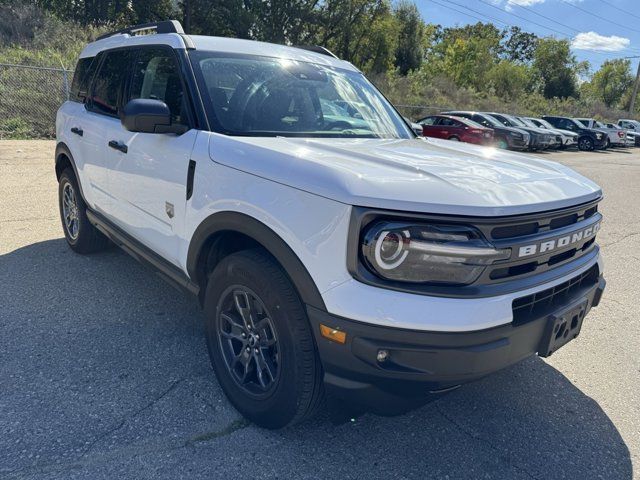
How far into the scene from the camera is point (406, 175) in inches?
82.4

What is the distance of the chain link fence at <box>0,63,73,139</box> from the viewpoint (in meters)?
12.9

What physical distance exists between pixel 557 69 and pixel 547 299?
62.7m

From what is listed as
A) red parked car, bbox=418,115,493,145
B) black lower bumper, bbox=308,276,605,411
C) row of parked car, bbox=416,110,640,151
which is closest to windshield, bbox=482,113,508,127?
row of parked car, bbox=416,110,640,151

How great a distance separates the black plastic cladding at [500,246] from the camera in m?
1.88

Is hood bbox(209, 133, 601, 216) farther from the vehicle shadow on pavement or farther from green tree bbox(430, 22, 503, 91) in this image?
green tree bbox(430, 22, 503, 91)

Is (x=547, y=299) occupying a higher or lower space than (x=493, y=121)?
higher

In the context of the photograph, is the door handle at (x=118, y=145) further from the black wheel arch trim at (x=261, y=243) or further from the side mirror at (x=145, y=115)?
the black wheel arch trim at (x=261, y=243)

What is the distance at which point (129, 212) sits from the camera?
353 centimetres

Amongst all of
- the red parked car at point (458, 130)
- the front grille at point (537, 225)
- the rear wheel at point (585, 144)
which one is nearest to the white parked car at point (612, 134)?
the rear wheel at point (585, 144)

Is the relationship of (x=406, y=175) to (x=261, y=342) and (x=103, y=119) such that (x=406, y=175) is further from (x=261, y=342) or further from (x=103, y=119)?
(x=103, y=119)

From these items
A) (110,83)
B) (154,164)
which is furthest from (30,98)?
(154,164)

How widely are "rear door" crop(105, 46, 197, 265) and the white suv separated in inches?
0.7

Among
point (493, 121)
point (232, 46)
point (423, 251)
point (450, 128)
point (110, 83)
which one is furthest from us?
point (493, 121)

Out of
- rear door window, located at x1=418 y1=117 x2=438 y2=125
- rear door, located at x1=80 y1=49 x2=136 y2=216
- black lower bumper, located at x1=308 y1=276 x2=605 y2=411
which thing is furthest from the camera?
rear door window, located at x1=418 y1=117 x2=438 y2=125
